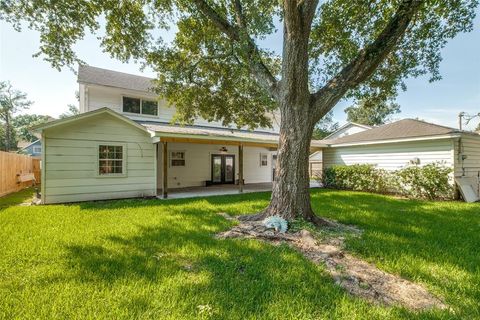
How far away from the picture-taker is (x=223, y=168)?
14711 millimetres

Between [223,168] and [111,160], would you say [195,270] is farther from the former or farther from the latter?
[223,168]

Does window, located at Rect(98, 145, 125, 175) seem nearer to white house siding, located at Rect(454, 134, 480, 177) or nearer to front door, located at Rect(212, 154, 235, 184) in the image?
front door, located at Rect(212, 154, 235, 184)

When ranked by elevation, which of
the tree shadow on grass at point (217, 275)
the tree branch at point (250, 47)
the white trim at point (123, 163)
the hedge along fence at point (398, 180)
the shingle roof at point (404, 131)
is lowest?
the tree shadow on grass at point (217, 275)

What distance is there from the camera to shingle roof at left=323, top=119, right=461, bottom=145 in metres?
10.1

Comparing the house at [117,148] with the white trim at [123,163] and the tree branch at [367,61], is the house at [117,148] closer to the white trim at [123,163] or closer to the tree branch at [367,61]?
the white trim at [123,163]

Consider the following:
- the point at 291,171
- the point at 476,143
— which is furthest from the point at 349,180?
the point at 291,171

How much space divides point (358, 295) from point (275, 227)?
2281 mm

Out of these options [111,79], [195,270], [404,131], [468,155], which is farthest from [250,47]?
[468,155]

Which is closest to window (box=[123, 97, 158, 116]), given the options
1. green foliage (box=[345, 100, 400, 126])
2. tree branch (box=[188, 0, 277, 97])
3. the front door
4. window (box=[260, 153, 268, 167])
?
the front door

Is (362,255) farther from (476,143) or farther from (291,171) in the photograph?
(476,143)

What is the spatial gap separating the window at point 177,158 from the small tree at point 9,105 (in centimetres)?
3536

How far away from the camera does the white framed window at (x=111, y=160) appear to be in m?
8.90

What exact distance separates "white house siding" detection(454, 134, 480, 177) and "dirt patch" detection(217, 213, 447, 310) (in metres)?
8.93

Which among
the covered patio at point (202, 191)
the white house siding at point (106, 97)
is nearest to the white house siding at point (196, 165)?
the covered patio at point (202, 191)
